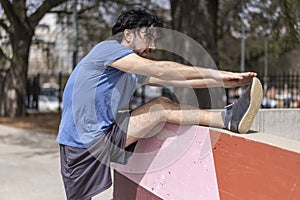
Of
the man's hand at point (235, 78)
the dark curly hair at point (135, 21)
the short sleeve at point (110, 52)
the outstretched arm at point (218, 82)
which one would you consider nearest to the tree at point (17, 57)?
the dark curly hair at point (135, 21)

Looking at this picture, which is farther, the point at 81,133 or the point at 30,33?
the point at 30,33

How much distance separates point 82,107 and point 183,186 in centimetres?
86

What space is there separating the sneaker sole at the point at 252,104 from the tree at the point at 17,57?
1194cm

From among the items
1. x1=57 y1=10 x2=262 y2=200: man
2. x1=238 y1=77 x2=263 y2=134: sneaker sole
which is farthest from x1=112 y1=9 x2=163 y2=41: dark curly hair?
x1=238 y1=77 x2=263 y2=134: sneaker sole

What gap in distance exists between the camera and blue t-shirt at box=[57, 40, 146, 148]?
3113 millimetres

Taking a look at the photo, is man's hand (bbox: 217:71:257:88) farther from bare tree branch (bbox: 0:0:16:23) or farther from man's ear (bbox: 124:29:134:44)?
bare tree branch (bbox: 0:0:16:23)

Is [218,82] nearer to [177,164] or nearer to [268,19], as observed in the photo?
[177,164]

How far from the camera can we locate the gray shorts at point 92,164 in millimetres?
3166

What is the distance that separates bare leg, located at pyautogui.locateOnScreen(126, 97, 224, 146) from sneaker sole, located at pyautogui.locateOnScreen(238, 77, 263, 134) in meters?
0.27

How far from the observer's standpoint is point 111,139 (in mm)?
3189

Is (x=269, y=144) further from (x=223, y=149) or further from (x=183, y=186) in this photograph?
(x=183, y=186)

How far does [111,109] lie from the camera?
10.5 ft

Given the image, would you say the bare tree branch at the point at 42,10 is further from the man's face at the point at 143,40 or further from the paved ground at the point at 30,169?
the man's face at the point at 143,40

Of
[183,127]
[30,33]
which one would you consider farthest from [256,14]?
[183,127]
